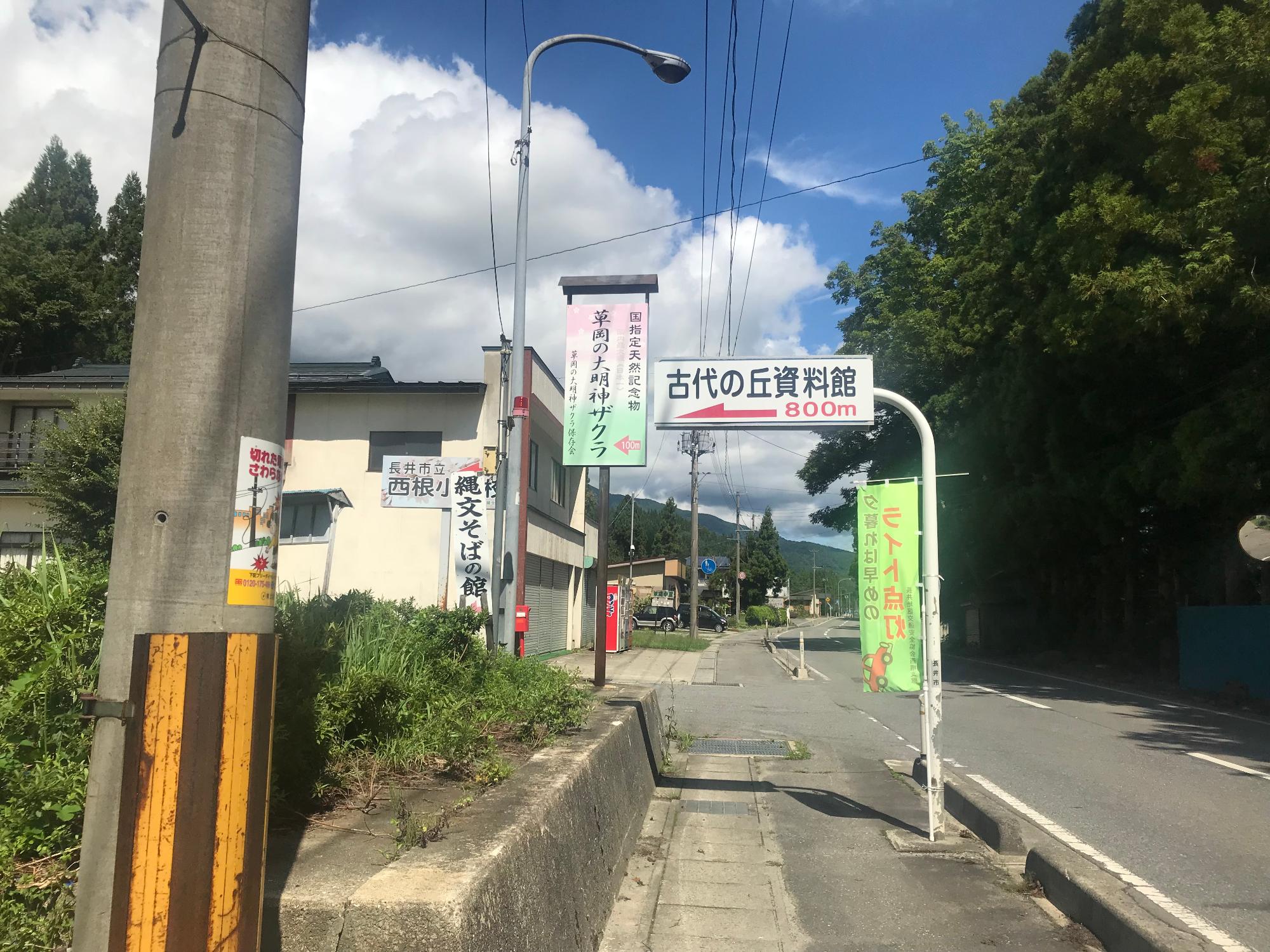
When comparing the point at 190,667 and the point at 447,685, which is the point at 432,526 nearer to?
the point at 447,685

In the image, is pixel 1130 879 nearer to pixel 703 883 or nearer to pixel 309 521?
pixel 703 883

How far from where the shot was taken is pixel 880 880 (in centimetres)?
598

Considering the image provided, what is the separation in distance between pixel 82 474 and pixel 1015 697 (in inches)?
655

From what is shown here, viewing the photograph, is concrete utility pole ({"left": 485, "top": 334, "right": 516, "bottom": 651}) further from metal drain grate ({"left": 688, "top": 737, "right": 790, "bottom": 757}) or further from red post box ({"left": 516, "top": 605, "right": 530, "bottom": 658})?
metal drain grate ({"left": 688, "top": 737, "right": 790, "bottom": 757})

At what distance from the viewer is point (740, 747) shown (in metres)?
11.6

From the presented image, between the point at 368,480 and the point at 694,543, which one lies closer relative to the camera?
the point at 368,480

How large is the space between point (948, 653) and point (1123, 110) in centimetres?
2437

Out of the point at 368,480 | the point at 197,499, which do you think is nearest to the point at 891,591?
the point at 197,499

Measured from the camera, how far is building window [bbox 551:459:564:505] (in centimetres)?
2572

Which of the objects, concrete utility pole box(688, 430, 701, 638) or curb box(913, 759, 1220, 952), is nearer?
curb box(913, 759, 1220, 952)

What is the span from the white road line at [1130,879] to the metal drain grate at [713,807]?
2.35 m

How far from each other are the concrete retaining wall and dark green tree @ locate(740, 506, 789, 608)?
3382 inches

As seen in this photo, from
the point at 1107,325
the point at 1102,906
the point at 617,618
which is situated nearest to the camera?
the point at 1102,906

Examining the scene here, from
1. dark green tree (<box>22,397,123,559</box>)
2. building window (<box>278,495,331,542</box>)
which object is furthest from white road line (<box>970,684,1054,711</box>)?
dark green tree (<box>22,397,123,559</box>)
